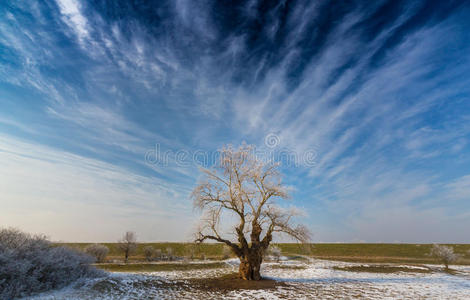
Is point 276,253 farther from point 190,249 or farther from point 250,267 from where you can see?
point 190,249

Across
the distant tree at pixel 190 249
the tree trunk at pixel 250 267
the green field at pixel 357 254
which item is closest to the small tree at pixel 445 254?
the green field at pixel 357 254

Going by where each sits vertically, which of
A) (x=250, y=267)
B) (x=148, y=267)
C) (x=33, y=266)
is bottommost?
(x=148, y=267)

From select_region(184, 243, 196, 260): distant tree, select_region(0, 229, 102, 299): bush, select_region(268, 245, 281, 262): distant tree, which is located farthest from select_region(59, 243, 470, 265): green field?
select_region(0, 229, 102, 299): bush

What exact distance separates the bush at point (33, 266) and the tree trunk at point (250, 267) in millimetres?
10912

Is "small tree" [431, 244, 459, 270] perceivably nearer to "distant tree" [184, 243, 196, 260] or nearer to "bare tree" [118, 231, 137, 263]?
"distant tree" [184, 243, 196, 260]

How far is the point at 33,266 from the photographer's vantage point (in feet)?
39.5

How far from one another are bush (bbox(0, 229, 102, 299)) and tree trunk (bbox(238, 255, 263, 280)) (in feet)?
35.8

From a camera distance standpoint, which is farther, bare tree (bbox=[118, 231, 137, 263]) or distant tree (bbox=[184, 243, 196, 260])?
bare tree (bbox=[118, 231, 137, 263])

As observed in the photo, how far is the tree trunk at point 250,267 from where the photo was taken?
17656 mm

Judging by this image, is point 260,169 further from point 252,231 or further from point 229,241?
point 229,241

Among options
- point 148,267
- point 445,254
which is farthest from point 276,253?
point 445,254

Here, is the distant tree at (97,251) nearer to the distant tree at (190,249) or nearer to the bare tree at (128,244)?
the bare tree at (128,244)

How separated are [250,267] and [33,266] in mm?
13656

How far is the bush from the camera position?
10.4 m
